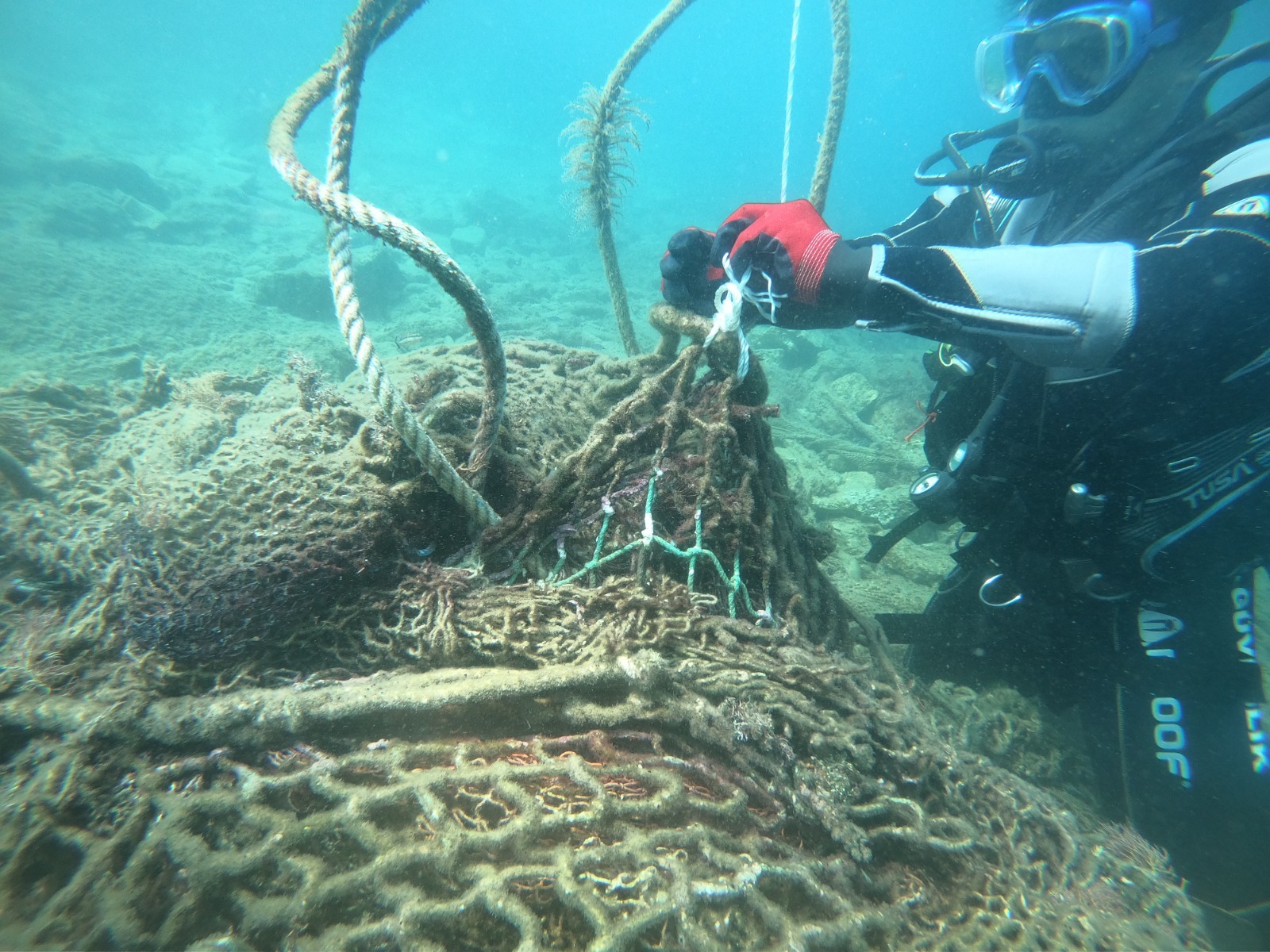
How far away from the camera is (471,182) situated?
4244 cm

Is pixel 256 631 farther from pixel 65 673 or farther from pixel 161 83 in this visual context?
pixel 161 83

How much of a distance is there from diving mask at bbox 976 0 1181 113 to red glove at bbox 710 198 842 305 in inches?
72.6

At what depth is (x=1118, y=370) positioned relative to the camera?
2238 millimetres

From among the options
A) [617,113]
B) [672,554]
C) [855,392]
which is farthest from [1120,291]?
[855,392]

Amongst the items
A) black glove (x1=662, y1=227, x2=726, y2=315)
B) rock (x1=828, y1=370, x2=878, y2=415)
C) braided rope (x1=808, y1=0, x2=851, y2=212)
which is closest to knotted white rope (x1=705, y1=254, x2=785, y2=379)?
black glove (x1=662, y1=227, x2=726, y2=315)

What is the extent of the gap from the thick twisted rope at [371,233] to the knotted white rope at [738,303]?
105 cm

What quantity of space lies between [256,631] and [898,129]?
12697 centimetres

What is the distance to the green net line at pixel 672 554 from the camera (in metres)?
2.01

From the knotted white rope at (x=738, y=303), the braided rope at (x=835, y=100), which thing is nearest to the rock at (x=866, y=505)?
the braided rope at (x=835, y=100)

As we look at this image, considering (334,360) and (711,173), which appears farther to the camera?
(711,173)

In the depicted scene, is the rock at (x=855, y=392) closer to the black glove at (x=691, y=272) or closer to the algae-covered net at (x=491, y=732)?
the black glove at (x=691, y=272)

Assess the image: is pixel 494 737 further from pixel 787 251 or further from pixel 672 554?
pixel 787 251

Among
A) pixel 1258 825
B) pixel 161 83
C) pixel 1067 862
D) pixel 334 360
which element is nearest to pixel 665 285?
pixel 1067 862

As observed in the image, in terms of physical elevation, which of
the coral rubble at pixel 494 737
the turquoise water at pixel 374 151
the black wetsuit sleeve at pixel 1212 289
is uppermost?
the turquoise water at pixel 374 151
